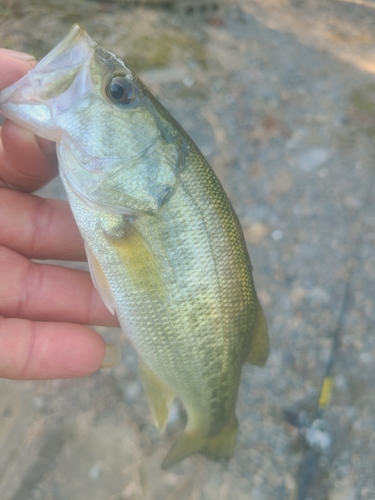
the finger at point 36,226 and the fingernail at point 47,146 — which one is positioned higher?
the fingernail at point 47,146

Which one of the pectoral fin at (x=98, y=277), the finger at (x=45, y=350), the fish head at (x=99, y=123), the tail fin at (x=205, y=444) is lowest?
the tail fin at (x=205, y=444)

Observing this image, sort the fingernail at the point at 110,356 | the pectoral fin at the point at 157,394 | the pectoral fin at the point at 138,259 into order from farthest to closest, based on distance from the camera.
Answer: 1. the fingernail at the point at 110,356
2. the pectoral fin at the point at 157,394
3. the pectoral fin at the point at 138,259

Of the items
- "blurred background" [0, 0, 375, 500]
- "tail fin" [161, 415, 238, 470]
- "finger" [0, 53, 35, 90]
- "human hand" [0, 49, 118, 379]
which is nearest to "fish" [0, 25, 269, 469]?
"finger" [0, 53, 35, 90]

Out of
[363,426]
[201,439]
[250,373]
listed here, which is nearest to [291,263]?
[250,373]

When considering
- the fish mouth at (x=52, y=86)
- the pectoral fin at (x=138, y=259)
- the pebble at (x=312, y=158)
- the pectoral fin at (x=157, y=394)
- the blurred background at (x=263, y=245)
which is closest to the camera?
the fish mouth at (x=52, y=86)

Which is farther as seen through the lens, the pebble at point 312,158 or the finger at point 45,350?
the pebble at point 312,158

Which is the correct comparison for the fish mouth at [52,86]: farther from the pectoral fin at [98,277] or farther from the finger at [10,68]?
the pectoral fin at [98,277]

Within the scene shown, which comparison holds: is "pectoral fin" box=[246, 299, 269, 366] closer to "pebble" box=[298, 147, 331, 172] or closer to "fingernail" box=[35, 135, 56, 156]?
"fingernail" box=[35, 135, 56, 156]

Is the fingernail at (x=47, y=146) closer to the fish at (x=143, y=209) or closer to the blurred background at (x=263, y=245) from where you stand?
the fish at (x=143, y=209)

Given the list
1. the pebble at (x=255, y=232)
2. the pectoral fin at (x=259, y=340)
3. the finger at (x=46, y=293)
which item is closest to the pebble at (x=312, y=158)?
the pebble at (x=255, y=232)
